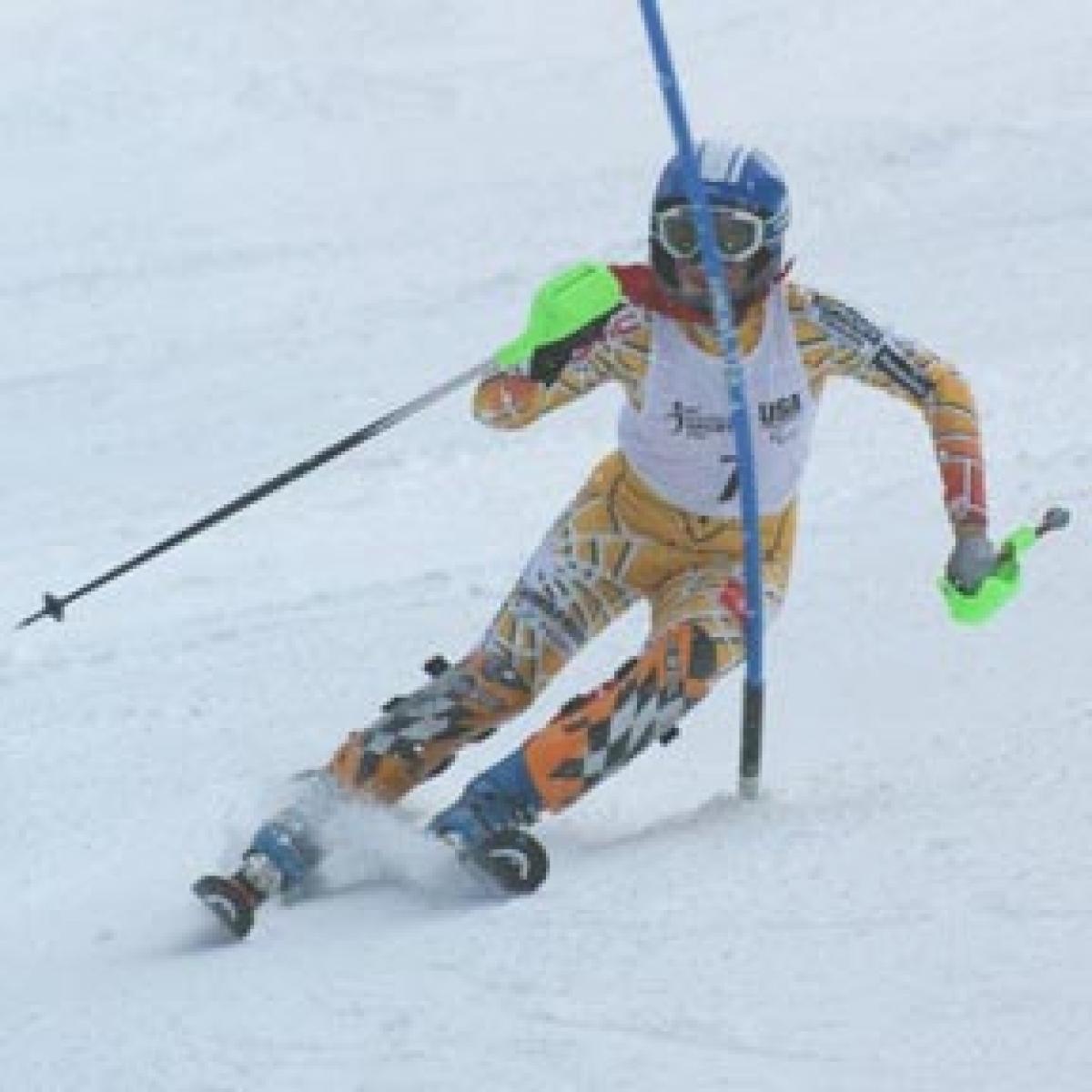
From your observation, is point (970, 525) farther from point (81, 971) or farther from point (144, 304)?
point (144, 304)

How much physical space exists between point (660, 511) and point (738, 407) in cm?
49

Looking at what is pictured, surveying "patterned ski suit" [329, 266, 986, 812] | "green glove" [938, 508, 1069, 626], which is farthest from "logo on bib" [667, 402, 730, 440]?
"green glove" [938, 508, 1069, 626]

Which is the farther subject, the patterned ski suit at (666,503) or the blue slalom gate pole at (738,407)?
the patterned ski suit at (666,503)

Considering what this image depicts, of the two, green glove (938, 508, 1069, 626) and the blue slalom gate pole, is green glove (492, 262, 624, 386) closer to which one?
the blue slalom gate pole

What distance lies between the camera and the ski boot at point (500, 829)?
4.71m

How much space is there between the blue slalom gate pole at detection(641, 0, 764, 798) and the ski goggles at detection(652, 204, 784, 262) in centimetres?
3

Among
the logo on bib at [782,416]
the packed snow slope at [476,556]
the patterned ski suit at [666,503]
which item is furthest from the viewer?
the logo on bib at [782,416]

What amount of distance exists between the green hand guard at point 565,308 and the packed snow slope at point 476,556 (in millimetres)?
1043

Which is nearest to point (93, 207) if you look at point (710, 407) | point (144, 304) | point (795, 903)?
point (144, 304)

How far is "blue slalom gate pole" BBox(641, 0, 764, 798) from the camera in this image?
16.3 feet

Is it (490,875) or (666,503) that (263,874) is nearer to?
(490,875)

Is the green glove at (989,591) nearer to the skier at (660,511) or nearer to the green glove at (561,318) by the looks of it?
the skier at (660,511)

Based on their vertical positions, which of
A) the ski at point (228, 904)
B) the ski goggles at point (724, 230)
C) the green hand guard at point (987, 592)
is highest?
the ski goggles at point (724, 230)

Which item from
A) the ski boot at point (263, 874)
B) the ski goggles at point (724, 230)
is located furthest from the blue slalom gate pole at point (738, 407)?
the ski boot at point (263, 874)
